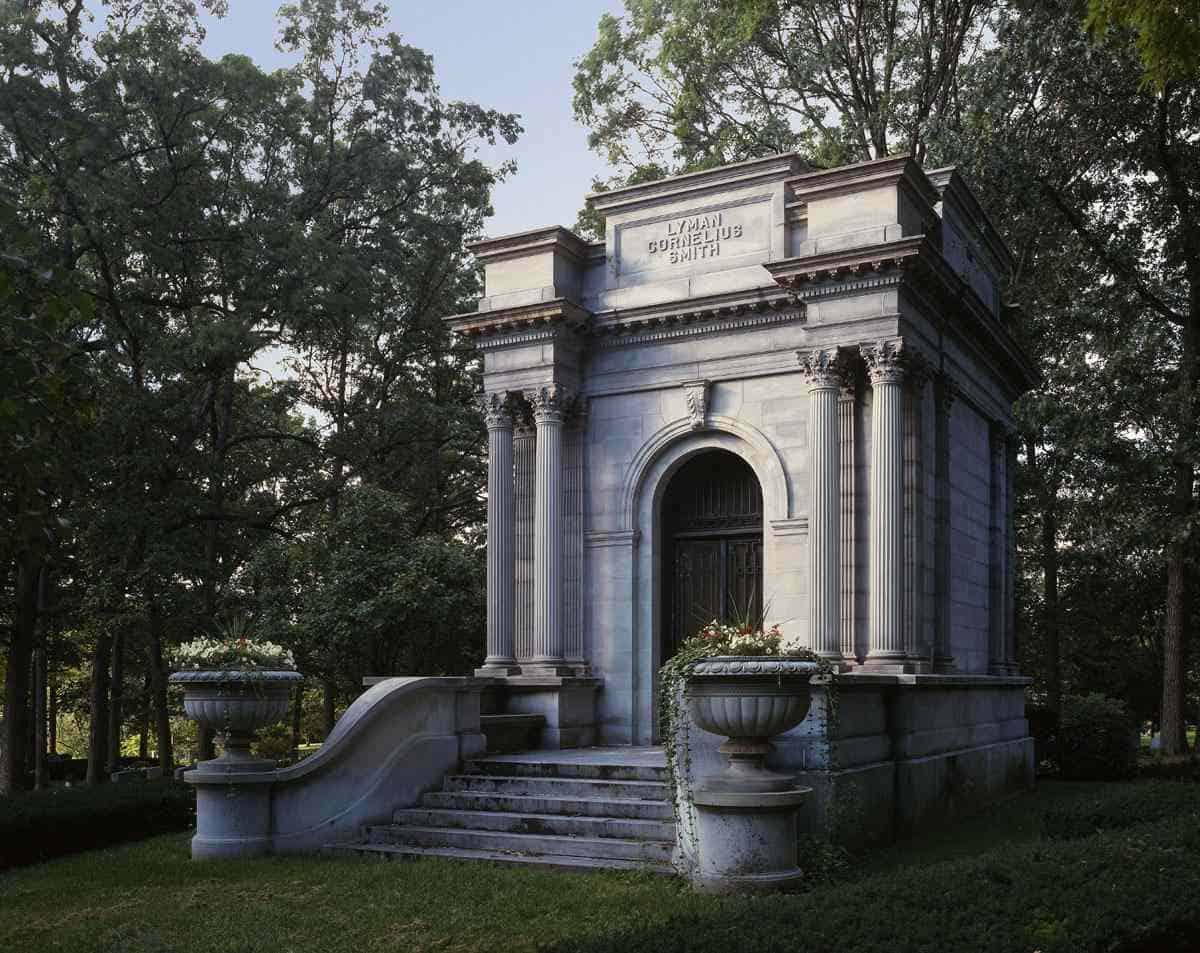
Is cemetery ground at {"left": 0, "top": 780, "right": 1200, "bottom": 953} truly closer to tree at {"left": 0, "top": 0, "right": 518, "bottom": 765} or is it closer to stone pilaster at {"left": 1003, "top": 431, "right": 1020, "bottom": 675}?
stone pilaster at {"left": 1003, "top": 431, "right": 1020, "bottom": 675}

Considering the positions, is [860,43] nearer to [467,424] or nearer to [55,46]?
[467,424]

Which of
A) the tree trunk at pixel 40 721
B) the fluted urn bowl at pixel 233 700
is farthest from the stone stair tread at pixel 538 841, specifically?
the tree trunk at pixel 40 721

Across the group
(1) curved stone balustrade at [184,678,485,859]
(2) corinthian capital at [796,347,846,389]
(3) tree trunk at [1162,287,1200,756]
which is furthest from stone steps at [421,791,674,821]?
(3) tree trunk at [1162,287,1200,756]

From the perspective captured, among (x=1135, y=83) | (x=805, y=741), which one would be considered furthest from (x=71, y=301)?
(x=1135, y=83)

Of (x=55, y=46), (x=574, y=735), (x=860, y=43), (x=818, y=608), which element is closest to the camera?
(x=818, y=608)

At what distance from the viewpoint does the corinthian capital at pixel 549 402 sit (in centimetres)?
1631

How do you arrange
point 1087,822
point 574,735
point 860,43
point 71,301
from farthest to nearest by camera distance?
point 860,43 → point 574,735 → point 1087,822 → point 71,301

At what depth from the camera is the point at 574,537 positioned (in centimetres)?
1658

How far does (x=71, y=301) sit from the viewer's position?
7.24 metres

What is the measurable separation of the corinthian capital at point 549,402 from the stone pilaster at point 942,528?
4.84 m

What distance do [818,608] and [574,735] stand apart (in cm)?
357

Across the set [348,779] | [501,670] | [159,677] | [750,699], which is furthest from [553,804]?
[159,677]

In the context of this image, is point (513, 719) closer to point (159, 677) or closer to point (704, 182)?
point (704, 182)

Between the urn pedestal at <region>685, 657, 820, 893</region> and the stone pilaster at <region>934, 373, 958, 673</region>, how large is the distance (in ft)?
19.1
